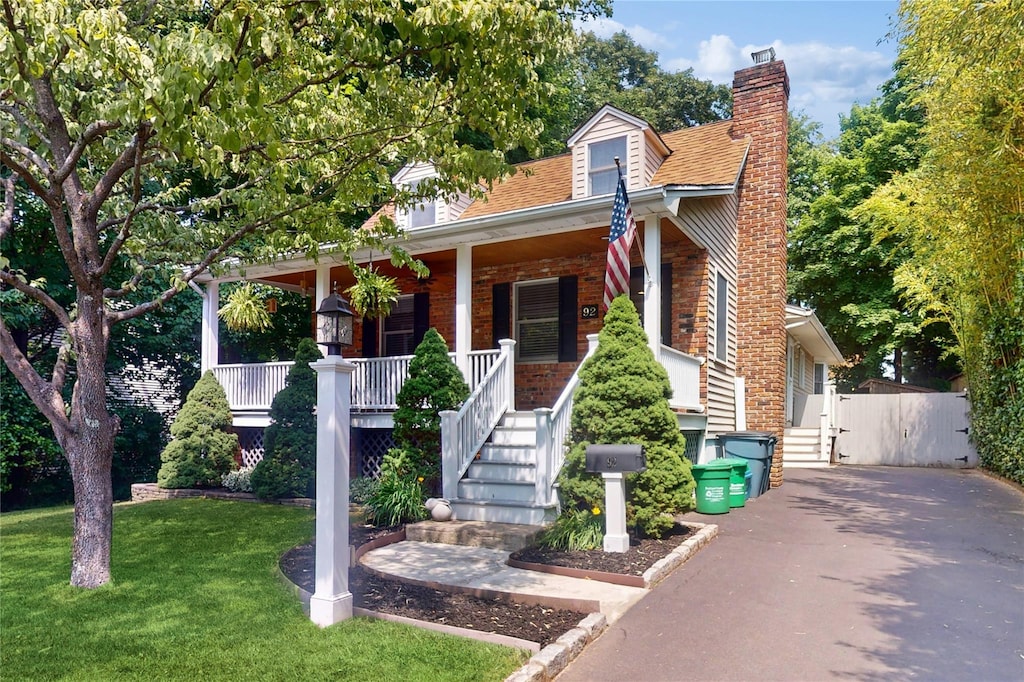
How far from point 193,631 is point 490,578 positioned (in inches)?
95.5

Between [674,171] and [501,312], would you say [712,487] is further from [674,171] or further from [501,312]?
[674,171]

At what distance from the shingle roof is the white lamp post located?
23.5 ft

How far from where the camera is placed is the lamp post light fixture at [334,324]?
209 inches

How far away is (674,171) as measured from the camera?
40.6ft

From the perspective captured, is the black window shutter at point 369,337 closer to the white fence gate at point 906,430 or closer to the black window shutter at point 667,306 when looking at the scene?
the black window shutter at point 667,306

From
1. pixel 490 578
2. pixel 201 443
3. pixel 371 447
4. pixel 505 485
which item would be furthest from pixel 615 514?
pixel 201 443

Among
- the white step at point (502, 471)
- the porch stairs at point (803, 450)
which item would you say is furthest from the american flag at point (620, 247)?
the porch stairs at point (803, 450)

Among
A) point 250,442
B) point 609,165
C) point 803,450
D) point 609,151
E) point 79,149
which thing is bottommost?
point 803,450

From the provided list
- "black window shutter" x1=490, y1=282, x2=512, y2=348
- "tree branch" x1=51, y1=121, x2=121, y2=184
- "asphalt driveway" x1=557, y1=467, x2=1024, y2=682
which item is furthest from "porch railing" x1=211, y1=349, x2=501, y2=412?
"tree branch" x1=51, y1=121, x2=121, y2=184

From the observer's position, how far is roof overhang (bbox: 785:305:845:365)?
52.9ft

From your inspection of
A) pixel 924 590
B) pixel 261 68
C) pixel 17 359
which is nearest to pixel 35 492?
pixel 17 359

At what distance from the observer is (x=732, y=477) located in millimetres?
9562

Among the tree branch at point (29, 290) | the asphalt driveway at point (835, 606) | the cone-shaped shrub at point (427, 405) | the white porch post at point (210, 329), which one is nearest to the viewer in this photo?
the asphalt driveway at point (835, 606)

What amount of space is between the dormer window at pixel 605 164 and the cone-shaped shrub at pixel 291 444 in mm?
5700
